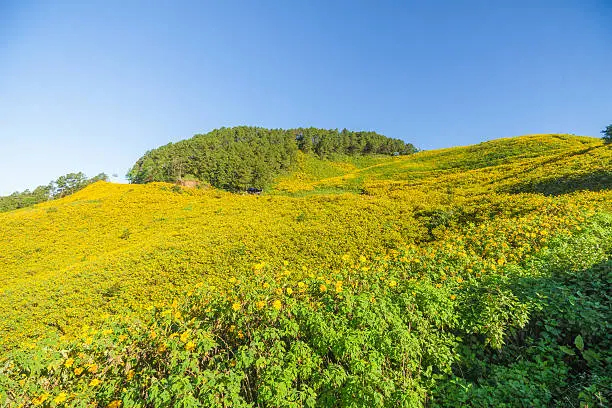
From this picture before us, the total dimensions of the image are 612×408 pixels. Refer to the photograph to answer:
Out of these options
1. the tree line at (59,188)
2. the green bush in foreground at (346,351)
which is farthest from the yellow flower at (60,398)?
the tree line at (59,188)

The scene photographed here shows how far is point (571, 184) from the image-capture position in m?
15.3

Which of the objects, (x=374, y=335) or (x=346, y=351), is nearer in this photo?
(x=346, y=351)

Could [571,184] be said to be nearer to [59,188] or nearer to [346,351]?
[346,351]

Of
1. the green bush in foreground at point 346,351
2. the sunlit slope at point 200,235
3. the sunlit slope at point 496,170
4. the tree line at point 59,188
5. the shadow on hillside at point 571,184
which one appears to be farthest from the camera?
the tree line at point 59,188

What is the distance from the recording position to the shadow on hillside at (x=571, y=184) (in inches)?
549

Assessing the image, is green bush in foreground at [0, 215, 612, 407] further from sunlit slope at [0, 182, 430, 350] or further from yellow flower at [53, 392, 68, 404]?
sunlit slope at [0, 182, 430, 350]

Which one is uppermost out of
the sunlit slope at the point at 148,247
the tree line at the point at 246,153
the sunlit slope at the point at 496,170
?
the tree line at the point at 246,153

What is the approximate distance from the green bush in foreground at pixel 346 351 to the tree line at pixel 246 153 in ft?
158

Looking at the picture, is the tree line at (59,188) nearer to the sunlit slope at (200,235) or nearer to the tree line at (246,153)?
the tree line at (246,153)

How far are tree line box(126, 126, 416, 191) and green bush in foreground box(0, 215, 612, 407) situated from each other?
48.1 meters

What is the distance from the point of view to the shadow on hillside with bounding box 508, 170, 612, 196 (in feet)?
45.7

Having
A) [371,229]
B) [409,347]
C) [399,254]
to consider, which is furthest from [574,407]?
[371,229]

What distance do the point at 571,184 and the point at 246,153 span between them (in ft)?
187

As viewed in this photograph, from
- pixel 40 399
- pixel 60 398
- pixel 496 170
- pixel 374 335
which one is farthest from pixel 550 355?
pixel 496 170
